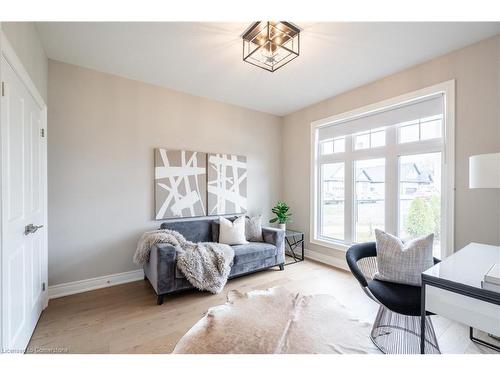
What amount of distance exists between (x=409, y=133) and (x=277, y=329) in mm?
2624

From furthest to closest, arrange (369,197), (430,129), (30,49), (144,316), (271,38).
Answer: (369,197)
(430,129)
(144,316)
(271,38)
(30,49)

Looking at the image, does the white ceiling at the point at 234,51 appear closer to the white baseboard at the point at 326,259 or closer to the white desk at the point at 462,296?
the white desk at the point at 462,296

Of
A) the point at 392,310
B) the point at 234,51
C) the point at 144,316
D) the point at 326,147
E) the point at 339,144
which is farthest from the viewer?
the point at 326,147

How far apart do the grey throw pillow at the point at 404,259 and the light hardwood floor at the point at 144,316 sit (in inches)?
21.9

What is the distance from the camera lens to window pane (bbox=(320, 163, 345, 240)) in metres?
3.45

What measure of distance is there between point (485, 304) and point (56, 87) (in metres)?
3.80

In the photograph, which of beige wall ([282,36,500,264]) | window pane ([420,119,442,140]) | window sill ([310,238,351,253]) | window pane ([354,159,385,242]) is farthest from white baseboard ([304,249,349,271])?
window pane ([420,119,442,140])

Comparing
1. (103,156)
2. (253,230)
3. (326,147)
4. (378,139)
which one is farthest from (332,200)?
(103,156)

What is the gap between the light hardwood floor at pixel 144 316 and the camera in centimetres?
170

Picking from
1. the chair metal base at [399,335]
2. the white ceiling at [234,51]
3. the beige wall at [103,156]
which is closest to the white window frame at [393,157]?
the white ceiling at [234,51]

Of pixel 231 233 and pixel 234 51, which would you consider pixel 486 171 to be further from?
pixel 231 233

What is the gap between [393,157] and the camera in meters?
2.83
